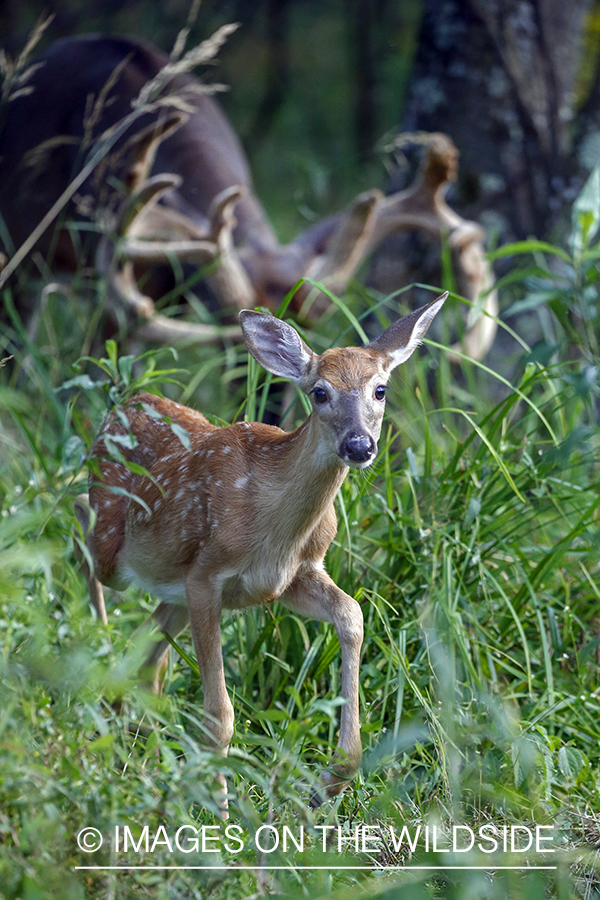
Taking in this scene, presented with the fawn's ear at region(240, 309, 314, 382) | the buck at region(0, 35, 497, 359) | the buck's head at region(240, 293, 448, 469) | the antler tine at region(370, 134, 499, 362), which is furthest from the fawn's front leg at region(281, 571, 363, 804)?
the antler tine at region(370, 134, 499, 362)

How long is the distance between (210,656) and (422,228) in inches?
133

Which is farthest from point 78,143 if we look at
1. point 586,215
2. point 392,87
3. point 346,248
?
point 392,87

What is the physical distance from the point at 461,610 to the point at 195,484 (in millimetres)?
962

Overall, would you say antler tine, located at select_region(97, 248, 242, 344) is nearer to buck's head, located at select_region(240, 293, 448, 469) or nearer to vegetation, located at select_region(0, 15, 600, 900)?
vegetation, located at select_region(0, 15, 600, 900)

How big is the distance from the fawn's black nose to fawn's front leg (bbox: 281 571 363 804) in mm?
434

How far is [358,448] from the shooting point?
2350 millimetres

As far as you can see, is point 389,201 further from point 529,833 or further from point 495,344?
point 529,833

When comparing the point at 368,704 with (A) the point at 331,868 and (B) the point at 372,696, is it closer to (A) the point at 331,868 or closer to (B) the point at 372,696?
(B) the point at 372,696

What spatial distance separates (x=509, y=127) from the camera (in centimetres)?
556

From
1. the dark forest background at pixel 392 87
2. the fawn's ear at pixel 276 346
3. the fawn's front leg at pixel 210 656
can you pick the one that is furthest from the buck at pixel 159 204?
the fawn's front leg at pixel 210 656

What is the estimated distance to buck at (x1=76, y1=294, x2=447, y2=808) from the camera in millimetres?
2484

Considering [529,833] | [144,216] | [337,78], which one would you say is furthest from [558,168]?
[337,78]

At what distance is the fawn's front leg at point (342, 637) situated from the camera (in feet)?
7.71

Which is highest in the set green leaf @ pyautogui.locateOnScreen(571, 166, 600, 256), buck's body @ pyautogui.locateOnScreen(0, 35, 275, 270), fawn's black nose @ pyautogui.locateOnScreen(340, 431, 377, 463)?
buck's body @ pyautogui.locateOnScreen(0, 35, 275, 270)
